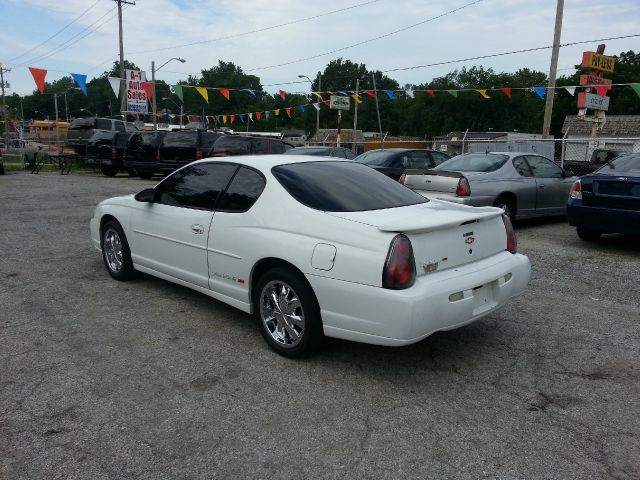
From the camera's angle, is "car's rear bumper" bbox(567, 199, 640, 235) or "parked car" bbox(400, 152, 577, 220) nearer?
"car's rear bumper" bbox(567, 199, 640, 235)

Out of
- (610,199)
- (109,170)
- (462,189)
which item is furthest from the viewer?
(109,170)

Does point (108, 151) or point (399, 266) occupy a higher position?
point (108, 151)

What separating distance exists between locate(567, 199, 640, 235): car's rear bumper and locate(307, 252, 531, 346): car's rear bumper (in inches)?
174

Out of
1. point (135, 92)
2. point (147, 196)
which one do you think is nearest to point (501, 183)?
point (147, 196)

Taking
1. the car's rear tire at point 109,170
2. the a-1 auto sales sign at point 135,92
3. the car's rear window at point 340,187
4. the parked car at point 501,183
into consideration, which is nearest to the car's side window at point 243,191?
the car's rear window at point 340,187

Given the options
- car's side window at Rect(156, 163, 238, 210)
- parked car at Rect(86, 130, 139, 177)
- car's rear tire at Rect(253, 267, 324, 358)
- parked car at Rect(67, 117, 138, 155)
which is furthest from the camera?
parked car at Rect(67, 117, 138, 155)

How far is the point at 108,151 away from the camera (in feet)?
68.9

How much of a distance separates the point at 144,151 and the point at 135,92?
12.7m

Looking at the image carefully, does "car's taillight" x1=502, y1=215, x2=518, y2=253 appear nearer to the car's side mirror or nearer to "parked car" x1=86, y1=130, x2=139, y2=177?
the car's side mirror

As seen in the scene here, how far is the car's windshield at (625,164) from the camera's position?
299 inches

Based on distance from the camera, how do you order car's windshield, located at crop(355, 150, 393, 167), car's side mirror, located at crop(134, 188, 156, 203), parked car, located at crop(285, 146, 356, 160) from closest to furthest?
car's side mirror, located at crop(134, 188, 156, 203) → car's windshield, located at crop(355, 150, 393, 167) → parked car, located at crop(285, 146, 356, 160)

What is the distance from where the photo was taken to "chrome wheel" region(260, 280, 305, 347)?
12.6 ft

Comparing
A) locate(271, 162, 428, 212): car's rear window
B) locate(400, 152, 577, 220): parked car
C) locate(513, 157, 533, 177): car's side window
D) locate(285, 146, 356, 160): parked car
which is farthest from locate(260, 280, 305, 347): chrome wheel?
locate(285, 146, 356, 160): parked car

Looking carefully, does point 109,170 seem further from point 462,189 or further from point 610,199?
point 610,199
